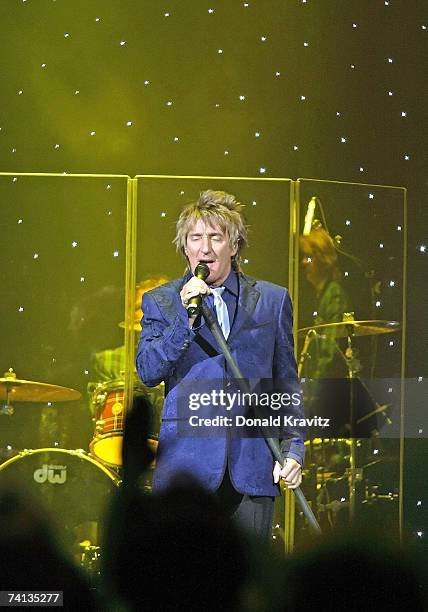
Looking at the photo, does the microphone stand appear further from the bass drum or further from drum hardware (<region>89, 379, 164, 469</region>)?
the bass drum

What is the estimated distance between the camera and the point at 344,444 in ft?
11.3

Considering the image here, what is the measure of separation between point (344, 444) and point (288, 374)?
293 millimetres

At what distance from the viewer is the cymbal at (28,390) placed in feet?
11.1

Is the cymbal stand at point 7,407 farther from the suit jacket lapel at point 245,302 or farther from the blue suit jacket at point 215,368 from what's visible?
the suit jacket lapel at point 245,302

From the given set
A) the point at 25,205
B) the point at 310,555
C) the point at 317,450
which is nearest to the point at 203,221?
the point at 25,205

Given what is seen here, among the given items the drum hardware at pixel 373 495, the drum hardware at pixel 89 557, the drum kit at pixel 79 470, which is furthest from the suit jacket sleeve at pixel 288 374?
the drum hardware at pixel 89 557

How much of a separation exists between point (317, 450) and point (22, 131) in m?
1.34

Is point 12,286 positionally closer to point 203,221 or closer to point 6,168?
point 6,168

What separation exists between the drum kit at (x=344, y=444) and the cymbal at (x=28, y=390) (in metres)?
0.74

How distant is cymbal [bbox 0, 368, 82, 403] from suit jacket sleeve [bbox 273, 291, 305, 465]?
2.04 ft

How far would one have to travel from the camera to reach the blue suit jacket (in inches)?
129

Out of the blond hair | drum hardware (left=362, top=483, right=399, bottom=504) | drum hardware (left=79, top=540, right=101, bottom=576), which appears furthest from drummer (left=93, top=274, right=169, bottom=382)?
drum hardware (left=362, top=483, right=399, bottom=504)

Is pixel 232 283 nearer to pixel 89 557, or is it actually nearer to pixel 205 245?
pixel 205 245

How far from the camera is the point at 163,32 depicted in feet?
11.4
